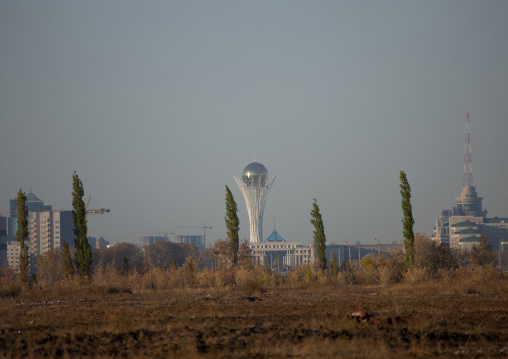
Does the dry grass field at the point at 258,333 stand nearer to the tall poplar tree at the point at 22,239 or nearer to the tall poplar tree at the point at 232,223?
the tall poplar tree at the point at 22,239

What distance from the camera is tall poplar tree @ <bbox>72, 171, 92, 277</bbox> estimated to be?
128 ft

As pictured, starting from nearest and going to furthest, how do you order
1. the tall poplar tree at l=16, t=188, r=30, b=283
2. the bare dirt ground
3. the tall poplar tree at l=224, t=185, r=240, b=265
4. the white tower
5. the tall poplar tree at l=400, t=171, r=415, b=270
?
the bare dirt ground < the tall poplar tree at l=16, t=188, r=30, b=283 < the tall poplar tree at l=400, t=171, r=415, b=270 < the tall poplar tree at l=224, t=185, r=240, b=265 < the white tower

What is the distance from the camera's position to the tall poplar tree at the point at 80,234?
38938mm

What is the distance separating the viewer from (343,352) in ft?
36.1

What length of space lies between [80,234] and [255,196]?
148495 mm

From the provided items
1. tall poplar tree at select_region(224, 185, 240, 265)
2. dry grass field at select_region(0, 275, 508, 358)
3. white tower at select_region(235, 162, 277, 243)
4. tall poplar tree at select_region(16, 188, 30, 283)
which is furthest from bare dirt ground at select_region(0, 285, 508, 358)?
white tower at select_region(235, 162, 277, 243)

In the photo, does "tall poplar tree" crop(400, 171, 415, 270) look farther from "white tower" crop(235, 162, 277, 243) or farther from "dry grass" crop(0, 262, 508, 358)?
"white tower" crop(235, 162, 277, 243)

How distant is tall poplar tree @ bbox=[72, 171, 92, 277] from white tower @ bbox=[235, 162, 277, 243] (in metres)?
145

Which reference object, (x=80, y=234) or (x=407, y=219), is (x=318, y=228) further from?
(x=80, y=234)

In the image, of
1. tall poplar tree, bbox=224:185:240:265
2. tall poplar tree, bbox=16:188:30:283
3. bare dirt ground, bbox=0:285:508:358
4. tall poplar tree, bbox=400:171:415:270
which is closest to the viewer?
bare dirt ground, bbox=0:285:508:358

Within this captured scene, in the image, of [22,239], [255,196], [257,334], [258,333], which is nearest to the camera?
[257,334]

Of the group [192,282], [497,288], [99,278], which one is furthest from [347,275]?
[99,278]

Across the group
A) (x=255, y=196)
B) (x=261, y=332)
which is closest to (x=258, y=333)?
(x=261, y=332)

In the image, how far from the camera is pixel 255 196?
617 ft
